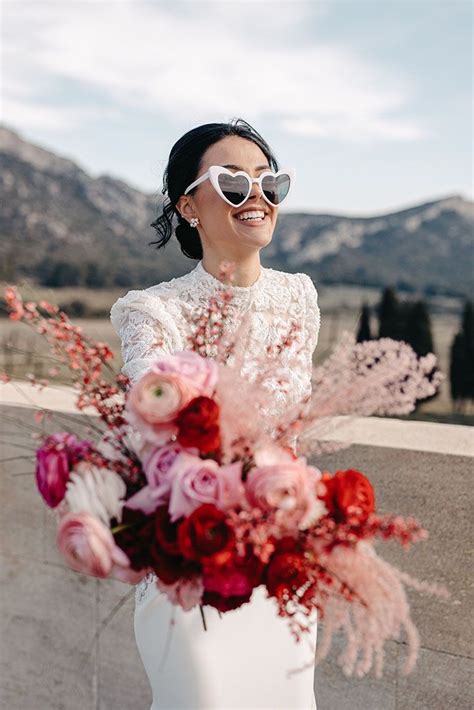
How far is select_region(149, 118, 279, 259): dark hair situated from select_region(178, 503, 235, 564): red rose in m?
1.42

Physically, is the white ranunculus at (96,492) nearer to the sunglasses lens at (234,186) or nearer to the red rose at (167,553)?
the red rose at (167,553)

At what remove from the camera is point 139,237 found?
258ft

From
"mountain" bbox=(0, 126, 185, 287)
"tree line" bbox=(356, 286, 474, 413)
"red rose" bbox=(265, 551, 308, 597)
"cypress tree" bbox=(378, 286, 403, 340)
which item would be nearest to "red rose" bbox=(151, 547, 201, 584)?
"red rose" bbox=(265, 551, 308, 597)

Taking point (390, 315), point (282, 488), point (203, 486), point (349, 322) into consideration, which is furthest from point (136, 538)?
point (349, 322)

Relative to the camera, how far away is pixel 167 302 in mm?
2438

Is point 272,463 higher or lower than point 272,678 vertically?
higher

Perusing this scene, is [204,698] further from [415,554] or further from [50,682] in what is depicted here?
[50,682]

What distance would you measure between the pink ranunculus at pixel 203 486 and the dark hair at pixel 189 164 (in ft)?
4.45

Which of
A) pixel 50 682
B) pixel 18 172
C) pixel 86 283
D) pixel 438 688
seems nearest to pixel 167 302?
pixel 438 688

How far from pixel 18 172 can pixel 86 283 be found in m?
36.4

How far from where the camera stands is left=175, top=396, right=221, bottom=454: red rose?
1387 mm

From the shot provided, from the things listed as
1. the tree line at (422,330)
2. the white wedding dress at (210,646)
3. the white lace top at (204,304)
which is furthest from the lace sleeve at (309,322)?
the tree line at (422,330)

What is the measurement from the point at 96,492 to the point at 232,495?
237 millimetres

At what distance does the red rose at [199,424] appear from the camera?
1.39 meters
